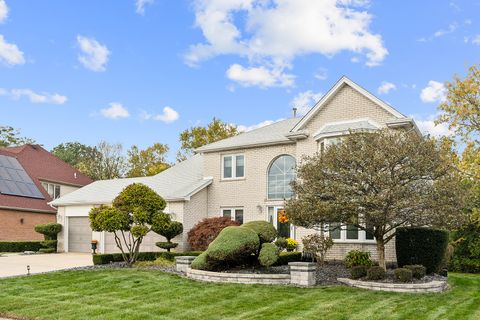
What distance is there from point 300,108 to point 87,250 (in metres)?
15.8

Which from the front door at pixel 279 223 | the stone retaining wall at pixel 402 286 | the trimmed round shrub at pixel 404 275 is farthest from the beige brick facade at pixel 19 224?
the trimmed round shrub at pixel 404 275

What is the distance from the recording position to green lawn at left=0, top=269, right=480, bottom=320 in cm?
1070

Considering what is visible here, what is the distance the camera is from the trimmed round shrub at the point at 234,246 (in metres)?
15.1

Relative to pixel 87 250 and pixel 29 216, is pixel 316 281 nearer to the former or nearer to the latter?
pixel 87 250

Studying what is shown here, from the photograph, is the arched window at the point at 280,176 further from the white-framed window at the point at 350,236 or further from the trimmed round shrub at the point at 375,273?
the trimmed round shrub at the point at 375,273

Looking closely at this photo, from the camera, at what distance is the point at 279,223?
24078 millimetres

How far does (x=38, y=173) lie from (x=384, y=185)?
3155 cm

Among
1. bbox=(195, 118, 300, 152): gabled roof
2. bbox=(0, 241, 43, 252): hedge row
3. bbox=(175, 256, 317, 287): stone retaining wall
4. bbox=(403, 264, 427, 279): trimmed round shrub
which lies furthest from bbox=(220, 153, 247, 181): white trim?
bbox=(0, 241, 43, 252): hedge row

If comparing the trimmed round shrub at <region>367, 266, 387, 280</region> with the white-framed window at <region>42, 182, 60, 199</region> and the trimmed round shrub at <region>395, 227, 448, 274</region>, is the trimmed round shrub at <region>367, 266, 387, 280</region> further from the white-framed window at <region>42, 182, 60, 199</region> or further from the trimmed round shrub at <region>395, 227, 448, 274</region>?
the white-framed window at <region>42, 182, 60, 199</region>

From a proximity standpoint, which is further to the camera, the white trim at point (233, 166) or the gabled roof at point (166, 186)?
Result: the gabled roof at point (166, 186)

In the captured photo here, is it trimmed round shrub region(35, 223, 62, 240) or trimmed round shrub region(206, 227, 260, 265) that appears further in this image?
trimmed round shrub region(35, 223, 62, 240)

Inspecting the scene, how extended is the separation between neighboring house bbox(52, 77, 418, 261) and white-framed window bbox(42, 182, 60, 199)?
29.0ft

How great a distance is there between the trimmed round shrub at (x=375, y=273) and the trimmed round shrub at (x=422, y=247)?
8.42 feet

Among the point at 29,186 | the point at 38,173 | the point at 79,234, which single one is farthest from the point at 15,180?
the point at 79,234
